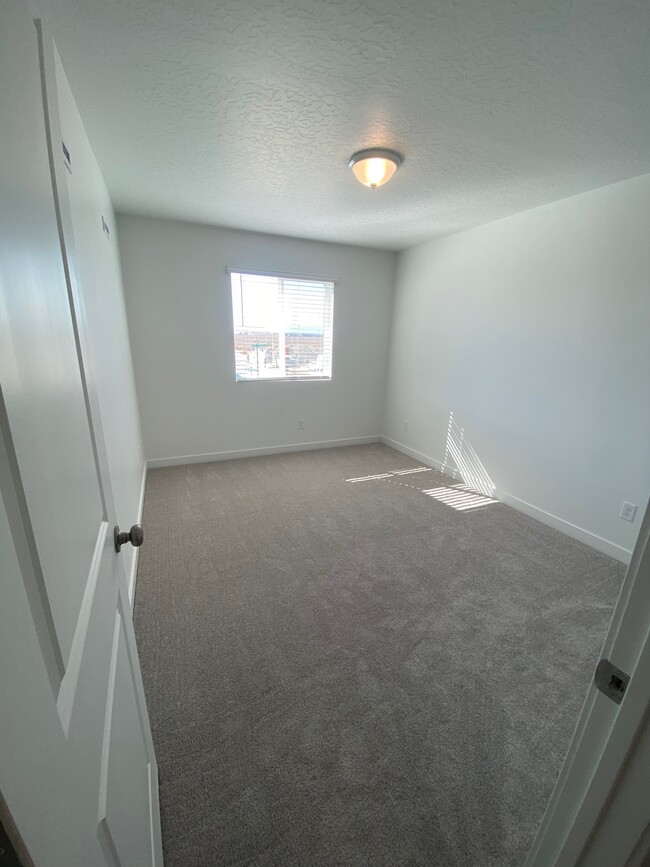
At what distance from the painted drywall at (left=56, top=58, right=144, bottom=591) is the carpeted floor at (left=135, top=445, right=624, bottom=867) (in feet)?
1.94

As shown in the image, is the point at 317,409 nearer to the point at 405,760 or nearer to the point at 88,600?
the point at 405,760

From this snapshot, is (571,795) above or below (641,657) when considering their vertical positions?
below

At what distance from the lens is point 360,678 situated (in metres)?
1.50

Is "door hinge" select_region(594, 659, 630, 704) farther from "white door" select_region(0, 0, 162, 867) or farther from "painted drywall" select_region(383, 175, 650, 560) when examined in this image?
"painted drywall" select_region(383, 175, 650, 560)

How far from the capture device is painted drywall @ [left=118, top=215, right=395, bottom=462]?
10.7 ft

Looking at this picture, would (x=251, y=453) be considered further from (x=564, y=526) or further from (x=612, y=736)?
(x=612, y=736)

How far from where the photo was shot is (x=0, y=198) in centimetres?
38

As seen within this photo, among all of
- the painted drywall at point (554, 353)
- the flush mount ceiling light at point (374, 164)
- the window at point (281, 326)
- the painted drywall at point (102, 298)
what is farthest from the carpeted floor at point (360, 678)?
the flush mount ceiling light at point (374, 164)

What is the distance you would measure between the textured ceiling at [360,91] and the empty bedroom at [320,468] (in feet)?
0.05

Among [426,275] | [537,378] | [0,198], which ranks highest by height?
[426,275]

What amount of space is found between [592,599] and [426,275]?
325 centimetres

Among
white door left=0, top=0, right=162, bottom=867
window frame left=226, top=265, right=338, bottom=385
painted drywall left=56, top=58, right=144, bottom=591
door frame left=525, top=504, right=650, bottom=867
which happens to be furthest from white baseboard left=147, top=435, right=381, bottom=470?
door frame left=525, top=504, right=650, bottom=867

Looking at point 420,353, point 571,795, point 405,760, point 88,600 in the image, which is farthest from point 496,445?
point 88,600

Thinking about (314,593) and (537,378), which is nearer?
(314,593)
